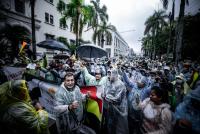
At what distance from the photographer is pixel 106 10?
101ft

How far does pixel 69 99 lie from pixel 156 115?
163 cm

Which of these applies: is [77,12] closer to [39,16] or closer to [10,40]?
[39,16]

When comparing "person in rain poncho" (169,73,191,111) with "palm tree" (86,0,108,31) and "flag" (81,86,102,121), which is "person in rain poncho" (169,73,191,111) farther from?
"palm tree" (86,0,108,31)

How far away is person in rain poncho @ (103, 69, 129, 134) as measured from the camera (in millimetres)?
3648

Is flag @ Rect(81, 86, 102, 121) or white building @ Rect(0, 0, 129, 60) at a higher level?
white building @ Rect(0, 0, 129, 60)

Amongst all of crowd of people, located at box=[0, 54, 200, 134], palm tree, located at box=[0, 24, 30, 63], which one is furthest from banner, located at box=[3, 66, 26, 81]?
palm tree, located at box=[0, 24, 30, 63]

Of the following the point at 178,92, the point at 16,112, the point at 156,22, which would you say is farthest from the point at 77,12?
the point at 156,22

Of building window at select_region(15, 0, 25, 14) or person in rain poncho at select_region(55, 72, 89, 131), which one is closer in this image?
person in rain poncho at select_region(55, 72, 89, 131)

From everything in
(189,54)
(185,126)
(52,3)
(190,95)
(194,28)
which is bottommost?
(185,126)

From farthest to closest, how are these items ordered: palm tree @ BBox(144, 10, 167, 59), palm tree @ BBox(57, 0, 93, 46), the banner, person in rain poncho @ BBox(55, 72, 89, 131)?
palm tree @ BBox(144, 10, 167, 59) < palm tree @ BBox(57, 0, 93, 46) < the banner < person in rain poncho @ BBox(55, 72, 89, 131)

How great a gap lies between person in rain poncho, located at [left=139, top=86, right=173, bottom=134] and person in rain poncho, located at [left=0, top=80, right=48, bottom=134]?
185cm

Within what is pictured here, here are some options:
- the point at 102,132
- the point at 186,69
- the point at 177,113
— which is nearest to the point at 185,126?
the point at 177,113

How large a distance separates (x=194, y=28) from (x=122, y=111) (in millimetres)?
22952

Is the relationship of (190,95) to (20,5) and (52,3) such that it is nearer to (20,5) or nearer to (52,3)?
(20,5)
